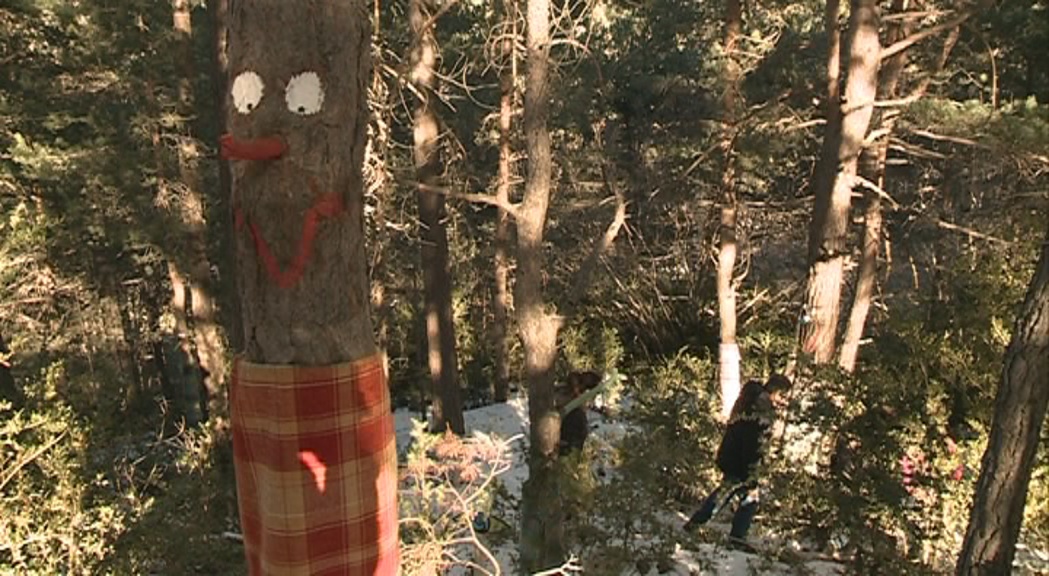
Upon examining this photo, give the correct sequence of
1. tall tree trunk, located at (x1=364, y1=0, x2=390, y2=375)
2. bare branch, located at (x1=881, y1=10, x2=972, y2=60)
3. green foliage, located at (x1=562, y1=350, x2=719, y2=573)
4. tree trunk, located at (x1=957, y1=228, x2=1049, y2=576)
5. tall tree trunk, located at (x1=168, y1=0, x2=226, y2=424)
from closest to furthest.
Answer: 1. tree trunk, located at (x1=957, y1=228, x2=1049, y2=576)
2. green foliage, located at (x1=562, y1=350, x2=719, y2=573)
3. bare branch, located at (x1=881, y1=10, x2=972, y2=60)
4. tall tree trunk, located at (x1=364, y1=0, x2=390, y2=375)
5. tall tree trunk, located at (x1=168, y1=0, x2=226, y2=424)

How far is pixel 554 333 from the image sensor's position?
538 centimetres

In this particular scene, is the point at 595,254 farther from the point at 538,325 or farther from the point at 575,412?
the point at 575,412

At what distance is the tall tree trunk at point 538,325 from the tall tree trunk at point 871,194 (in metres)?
3.45

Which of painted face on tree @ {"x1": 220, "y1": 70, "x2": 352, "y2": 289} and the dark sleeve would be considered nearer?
painted face on tree @ {"x1": 220, "y1": 70, "x2": 352, "y2": 289}

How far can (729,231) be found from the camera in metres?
10.4

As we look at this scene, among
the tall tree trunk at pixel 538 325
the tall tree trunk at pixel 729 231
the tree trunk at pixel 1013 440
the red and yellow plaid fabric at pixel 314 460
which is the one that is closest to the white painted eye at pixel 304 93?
the red and yellow plaid fabric at pixel 314 460

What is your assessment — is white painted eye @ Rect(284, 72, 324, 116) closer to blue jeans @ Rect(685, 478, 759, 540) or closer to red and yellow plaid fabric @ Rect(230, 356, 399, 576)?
red and yellow plaid fabric @ Rect(230, 356, 399, 576)

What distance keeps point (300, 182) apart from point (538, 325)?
3463 millimetres

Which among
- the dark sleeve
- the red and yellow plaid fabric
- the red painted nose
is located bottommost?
the dark sleeve

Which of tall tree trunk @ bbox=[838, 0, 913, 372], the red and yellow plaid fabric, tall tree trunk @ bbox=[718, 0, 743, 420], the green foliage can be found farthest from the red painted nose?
tall tree trunk @ bbox=[718, 0, 743, 420]

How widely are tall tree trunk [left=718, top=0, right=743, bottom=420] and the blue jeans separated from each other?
3417 millimetres

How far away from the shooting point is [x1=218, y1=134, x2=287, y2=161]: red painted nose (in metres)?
1.93

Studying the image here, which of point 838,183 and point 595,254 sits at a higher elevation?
Answer: point 838,183

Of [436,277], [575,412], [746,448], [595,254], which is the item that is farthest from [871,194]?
[436,277]
